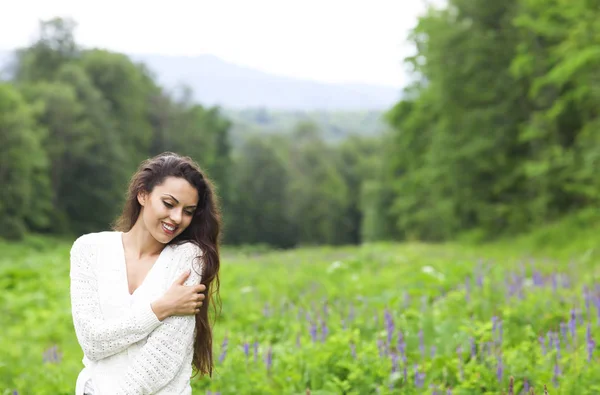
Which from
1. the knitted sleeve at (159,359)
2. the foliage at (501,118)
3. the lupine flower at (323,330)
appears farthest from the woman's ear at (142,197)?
the foliage at (501,118)

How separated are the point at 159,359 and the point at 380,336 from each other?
2833 millimetres

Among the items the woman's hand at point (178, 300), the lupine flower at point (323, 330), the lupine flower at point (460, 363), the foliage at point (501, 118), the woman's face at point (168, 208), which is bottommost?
the lupine flower at point (323, 330)

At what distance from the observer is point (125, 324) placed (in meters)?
2.87

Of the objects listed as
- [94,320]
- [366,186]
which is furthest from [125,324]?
[366,186]

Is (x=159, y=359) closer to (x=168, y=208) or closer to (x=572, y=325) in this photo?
(x=168, y=208)

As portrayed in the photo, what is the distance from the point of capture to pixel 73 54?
1788 inches

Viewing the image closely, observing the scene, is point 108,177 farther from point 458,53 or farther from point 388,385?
point 388,385

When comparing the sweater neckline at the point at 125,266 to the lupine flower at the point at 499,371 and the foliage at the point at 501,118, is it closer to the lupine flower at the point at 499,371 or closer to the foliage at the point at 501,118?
the lupine flower at the point at 499,371

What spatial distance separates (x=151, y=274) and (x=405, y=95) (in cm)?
2974

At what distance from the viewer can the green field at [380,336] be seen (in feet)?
14.5

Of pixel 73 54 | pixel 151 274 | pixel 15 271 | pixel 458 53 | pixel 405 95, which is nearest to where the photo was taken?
pixel 151 274

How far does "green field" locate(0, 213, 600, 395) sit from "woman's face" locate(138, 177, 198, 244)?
5.49 feet

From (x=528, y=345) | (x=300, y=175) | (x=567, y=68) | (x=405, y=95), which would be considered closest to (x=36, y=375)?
(x=528, y=345)

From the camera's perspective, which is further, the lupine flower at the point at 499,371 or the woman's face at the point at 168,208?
the lupine flower at the point at 499,371
